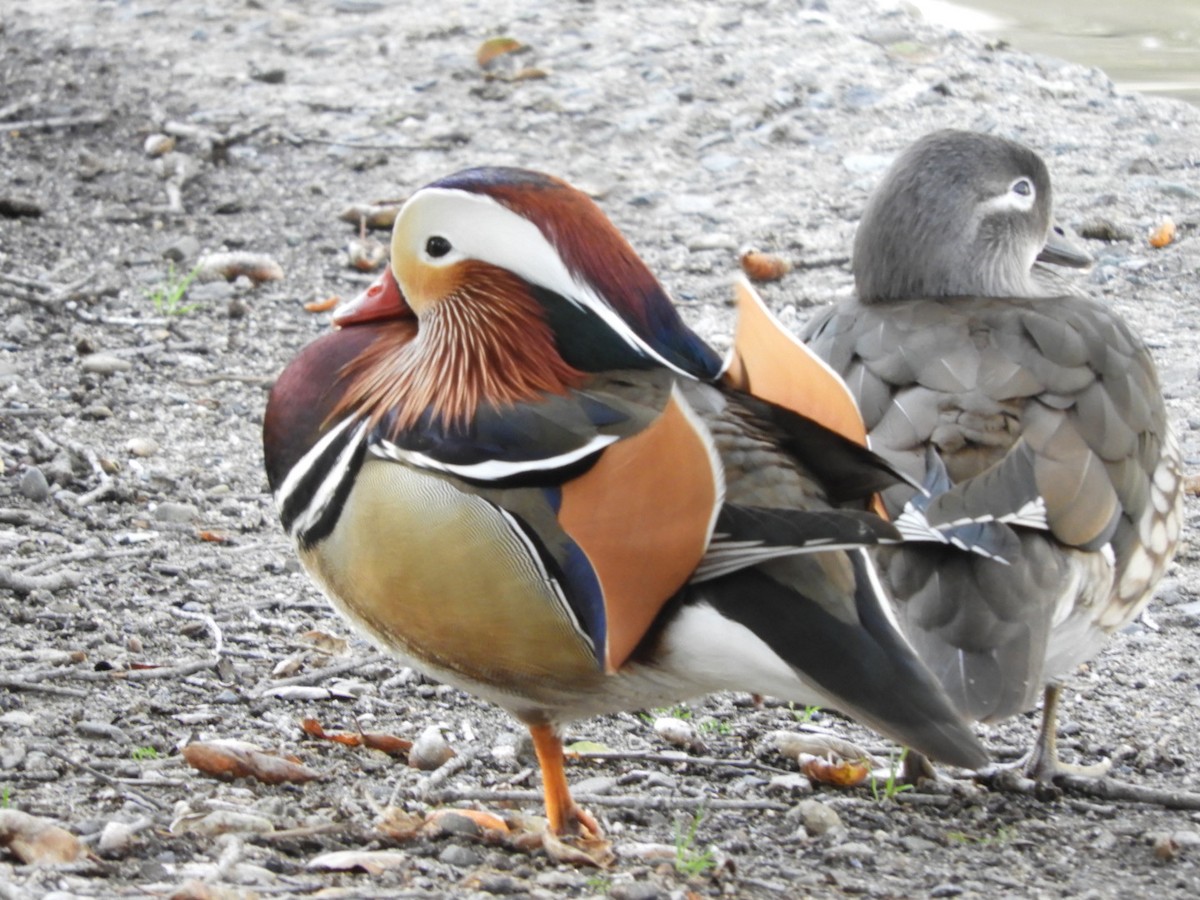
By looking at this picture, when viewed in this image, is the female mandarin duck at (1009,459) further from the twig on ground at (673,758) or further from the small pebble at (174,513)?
the small pebble at (174,513)

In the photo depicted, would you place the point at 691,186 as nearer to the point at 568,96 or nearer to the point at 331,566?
the point at 568,96

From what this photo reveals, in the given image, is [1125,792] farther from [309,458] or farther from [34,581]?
[34,581]

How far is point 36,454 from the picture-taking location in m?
4.04

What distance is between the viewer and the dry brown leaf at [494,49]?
6.92m

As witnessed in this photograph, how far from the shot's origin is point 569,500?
2.29 metres

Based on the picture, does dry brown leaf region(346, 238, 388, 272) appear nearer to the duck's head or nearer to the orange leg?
the duck's head

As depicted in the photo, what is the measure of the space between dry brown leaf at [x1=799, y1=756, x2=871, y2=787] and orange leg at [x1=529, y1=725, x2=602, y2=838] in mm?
501

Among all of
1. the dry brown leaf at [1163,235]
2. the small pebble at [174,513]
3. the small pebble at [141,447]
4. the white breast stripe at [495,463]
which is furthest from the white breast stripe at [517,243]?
the dry brown leaf at [1163,235]

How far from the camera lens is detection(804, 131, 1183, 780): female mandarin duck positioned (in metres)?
2.58

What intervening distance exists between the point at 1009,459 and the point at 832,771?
645mm

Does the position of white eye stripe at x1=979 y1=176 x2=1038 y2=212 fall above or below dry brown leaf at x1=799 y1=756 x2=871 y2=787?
above

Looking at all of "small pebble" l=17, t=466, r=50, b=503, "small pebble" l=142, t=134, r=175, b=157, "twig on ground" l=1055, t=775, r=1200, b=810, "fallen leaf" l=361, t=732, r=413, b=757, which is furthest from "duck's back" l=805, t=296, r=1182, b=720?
"small pebble" l=142, t=134, r=175, b=157

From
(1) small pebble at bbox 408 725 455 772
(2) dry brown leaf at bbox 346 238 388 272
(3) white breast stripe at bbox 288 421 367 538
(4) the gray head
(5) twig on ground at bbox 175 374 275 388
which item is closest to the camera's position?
(3) white breast stripe at bbox 288 421 367 538

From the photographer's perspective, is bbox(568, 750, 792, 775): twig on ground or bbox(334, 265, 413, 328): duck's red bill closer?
bbox(334, 265, 413, 328): duck's red bill
